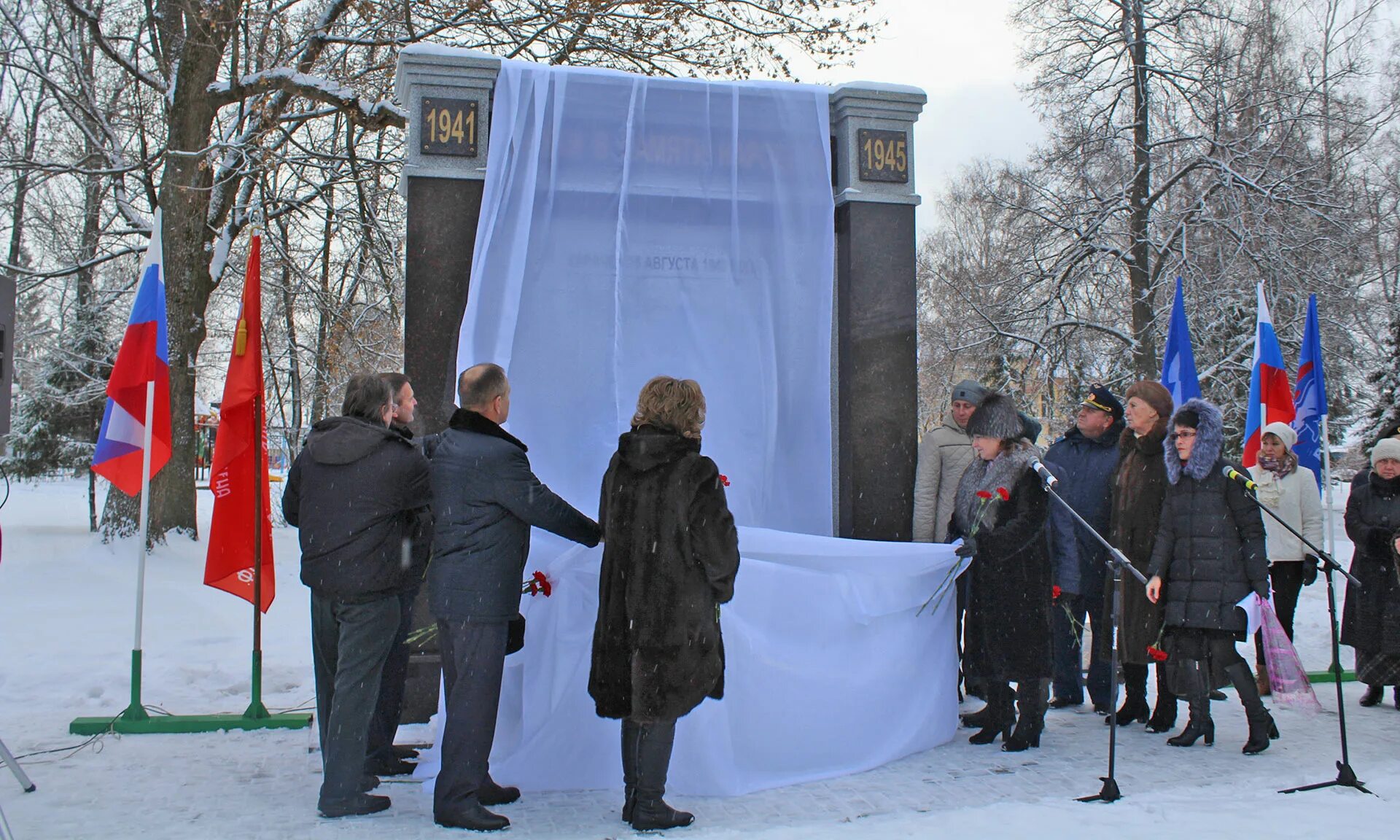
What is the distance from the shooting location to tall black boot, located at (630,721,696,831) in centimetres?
358

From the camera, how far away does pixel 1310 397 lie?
8.11 meters

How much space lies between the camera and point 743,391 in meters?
5.21

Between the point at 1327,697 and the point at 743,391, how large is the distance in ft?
13.5

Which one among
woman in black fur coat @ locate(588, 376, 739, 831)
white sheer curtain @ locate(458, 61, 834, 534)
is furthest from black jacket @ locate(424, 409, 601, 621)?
white sheer curtain @ locate(458, 61, 834, 534)

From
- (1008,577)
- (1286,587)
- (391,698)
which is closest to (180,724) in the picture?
(391,698)

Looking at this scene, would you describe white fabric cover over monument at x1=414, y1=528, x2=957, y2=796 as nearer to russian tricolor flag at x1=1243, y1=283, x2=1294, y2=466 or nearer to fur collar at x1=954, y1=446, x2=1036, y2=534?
fur collar at x1=954, y1=446, x2=1036, y2=534

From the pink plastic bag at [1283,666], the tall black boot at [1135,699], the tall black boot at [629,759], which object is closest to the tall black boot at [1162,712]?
the tall black boot at [1135,699]

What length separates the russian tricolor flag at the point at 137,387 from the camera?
5305mm

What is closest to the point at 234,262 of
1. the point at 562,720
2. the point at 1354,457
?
the point at 562,720

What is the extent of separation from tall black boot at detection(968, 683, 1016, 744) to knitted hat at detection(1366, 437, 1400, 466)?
266 cm

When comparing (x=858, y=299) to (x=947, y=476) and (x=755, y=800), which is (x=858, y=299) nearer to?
(x=947, y=476)

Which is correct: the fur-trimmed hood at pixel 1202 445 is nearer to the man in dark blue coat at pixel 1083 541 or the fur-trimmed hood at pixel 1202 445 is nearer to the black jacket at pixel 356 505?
the man in dark blue coat at pixel 1083 541

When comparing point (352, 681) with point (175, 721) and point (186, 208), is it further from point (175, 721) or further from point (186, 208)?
point (186, 208)

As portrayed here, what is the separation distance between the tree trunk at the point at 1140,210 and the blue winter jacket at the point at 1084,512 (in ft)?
34.4
